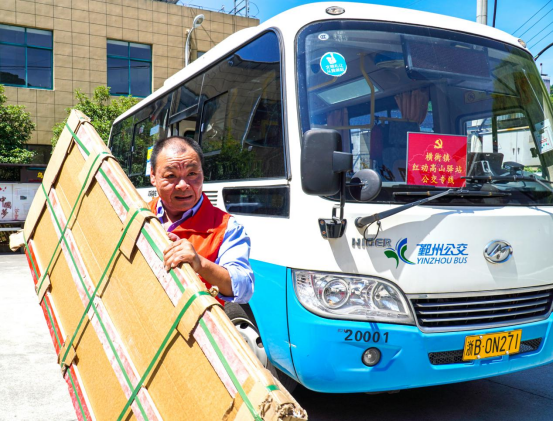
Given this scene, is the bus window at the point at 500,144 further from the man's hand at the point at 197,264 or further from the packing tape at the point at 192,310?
the packing tape at the point at 192,310

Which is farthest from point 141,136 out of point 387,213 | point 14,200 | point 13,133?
point 13,133

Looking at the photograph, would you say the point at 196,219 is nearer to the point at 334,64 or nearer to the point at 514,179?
the point at 334,64

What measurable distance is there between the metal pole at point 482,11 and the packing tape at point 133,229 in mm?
4537

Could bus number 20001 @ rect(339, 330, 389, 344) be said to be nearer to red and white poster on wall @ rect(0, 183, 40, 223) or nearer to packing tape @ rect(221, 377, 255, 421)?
packing tape @ rect(221, 377, 255, 421)

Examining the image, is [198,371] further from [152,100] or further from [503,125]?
[152,100]

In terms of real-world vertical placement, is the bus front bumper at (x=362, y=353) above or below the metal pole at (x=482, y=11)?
below

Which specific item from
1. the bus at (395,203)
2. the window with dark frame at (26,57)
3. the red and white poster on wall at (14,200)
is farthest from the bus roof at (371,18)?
the window with dark frame at (26,57)

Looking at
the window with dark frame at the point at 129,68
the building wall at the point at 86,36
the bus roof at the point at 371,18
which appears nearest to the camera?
the bus roof at the point at 371,18

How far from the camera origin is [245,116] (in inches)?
159

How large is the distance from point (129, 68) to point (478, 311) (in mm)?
21312

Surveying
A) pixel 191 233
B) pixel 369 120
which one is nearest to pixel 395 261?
pixel 369 120

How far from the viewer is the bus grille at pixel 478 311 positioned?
3.05 metres

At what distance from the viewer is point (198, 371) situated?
1714mm

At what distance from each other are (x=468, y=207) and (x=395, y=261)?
53cm
